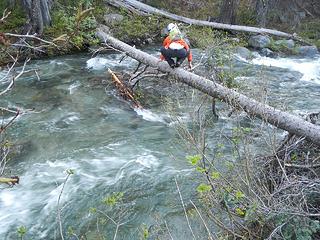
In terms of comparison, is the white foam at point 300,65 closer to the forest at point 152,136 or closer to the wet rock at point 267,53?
the forest at point 152,136

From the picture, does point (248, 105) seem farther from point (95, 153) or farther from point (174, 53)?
point (95, 153)

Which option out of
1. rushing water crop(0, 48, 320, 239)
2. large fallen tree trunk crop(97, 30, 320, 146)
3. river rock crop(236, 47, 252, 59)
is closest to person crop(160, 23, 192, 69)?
large fallen tree trunk crop(97, 30, 320, 146)

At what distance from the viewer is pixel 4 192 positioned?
236 inches

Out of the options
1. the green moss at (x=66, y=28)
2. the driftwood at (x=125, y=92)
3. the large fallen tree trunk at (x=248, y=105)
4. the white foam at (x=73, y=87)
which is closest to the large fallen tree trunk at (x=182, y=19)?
the green moss at (x=66, y=28)

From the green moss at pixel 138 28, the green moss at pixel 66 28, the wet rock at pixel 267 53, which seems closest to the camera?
the green moss at pixel 66 28

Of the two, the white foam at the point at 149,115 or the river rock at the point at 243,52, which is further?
the river rock at the point at 243,52

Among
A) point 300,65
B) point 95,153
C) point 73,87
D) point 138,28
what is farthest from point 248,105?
point 138,28

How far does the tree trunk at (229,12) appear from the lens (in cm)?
1510

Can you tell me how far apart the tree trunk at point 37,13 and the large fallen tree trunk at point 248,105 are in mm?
5211

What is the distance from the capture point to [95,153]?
711 cm

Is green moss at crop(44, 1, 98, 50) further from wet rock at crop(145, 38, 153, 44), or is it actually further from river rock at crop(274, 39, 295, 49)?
river rock at crop(274, 39, 295, 49)

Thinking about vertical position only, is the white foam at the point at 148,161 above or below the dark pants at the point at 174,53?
below

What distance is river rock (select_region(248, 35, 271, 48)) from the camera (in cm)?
1405

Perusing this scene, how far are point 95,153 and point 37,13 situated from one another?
6.94 metres
